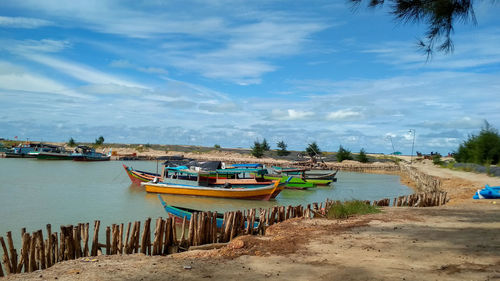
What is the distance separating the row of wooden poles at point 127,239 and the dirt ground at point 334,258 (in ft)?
1.97

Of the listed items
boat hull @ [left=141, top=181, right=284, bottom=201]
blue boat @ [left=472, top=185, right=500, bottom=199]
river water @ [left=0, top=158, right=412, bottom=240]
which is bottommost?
river water @ [left=0, top=158, right=412, bottom=240]

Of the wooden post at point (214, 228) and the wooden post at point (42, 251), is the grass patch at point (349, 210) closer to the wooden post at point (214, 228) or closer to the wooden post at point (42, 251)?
the wooden post at point (214, 228)

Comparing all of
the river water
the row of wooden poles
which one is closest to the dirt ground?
the row of wooden poles

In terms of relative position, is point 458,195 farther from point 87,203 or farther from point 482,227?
point 87,203

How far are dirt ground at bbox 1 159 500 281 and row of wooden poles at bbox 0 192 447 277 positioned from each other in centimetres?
60

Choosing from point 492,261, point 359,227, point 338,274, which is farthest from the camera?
point 359,227

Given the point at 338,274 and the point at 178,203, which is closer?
the point at 338,274

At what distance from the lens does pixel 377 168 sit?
6116 centimetres

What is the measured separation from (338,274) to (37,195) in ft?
75.1

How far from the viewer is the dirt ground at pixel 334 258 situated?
647 centimetres

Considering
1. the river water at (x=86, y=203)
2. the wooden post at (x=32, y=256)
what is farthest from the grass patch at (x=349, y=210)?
the wooden post at (x=32, y=256)

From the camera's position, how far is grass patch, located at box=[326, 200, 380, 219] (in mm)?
12953

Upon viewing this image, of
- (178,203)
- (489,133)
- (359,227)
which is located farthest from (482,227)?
(489,133)

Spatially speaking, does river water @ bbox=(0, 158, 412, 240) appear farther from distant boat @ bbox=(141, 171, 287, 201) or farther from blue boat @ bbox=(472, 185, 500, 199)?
blue boat @ bbox=(472, 185, 500, 199)
